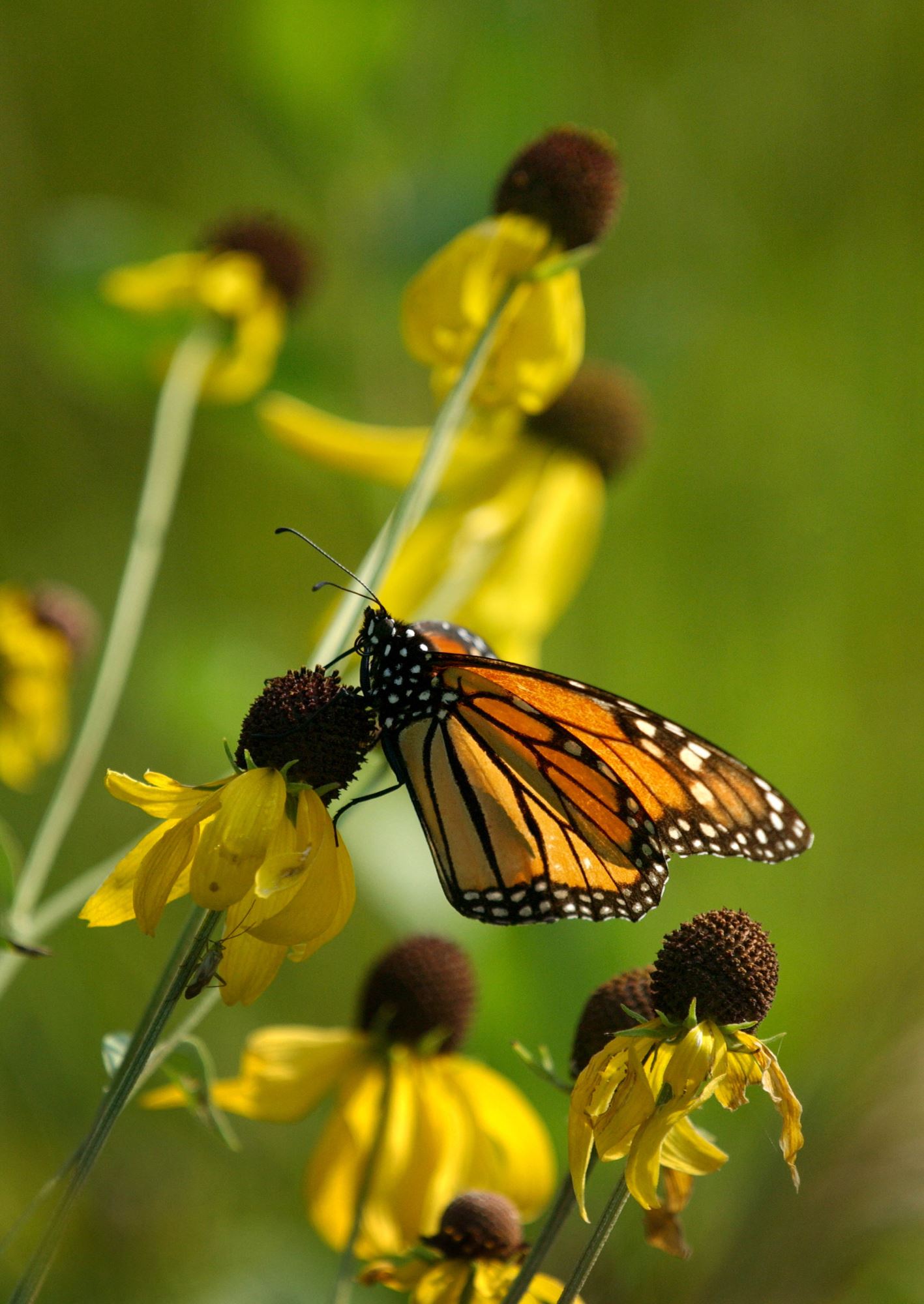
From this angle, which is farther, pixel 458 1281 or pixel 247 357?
pixel 247 357

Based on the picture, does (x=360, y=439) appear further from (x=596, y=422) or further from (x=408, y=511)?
(x=408, y=511)

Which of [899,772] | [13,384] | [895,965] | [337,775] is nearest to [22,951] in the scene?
[337,775]

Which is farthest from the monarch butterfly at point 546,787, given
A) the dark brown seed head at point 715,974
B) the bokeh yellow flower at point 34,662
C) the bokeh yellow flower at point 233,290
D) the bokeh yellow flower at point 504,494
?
the bokeh yellow flower at point 233,290

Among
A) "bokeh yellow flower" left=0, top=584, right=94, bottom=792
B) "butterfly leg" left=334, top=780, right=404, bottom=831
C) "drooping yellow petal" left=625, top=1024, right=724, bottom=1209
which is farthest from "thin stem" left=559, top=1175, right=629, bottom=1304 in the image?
"bokeh yellow flower" left=0, top=584, right=94, bottom=792

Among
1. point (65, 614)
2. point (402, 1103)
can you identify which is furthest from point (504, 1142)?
point (65, 614)

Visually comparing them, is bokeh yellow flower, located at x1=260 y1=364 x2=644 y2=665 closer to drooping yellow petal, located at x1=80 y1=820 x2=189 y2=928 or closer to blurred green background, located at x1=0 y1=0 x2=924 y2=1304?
blurred green background, located at x1=0 y1=0 x2=924 y2=1304

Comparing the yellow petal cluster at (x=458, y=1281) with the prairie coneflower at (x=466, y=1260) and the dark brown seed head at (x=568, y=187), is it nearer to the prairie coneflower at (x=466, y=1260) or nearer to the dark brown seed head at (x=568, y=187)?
the prairie coneflower at (x=466, y=1260)
